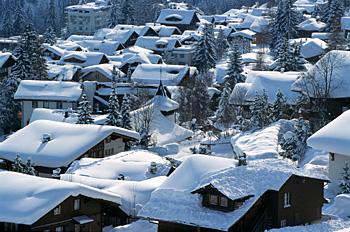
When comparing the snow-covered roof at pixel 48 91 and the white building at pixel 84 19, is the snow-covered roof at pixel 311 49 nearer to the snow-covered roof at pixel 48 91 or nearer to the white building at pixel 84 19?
the snow-covered roof at pixel 48 91

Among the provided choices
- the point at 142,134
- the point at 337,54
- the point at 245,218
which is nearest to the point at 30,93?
the point at 142,134

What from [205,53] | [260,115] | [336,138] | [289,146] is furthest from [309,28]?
[336,138]

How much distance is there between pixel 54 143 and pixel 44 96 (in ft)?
70.4

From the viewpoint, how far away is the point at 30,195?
21078mm

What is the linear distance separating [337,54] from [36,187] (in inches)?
988

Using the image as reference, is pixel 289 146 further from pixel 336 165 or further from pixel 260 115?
pixel 260 115

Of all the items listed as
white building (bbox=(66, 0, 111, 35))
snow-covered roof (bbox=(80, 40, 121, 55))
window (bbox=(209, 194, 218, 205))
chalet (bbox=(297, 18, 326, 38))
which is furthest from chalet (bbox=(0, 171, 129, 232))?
white building (bbox=(66, 0, 111, 35))

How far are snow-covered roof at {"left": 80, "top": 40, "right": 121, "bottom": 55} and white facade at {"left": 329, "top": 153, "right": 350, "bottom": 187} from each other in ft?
222

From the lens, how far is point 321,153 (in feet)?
115

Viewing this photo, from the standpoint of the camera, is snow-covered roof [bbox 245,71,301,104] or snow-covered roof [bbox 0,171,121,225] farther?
snow-covered roof [bbox 245,71,301,104]

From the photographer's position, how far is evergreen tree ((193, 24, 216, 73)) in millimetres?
85562

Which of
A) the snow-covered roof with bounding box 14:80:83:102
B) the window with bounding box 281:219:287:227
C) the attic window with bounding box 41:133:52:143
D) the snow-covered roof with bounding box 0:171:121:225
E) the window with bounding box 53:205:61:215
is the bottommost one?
the snow-covered roof with bounding box 14:80:83:102

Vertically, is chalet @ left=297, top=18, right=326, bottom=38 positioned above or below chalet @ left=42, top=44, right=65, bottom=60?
→ above

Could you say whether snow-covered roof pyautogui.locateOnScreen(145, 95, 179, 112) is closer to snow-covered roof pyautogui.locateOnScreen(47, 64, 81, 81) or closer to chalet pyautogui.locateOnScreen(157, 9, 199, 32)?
snow-covered roof pyautogui.locateOnScreen(47, 64, 81, 81)
